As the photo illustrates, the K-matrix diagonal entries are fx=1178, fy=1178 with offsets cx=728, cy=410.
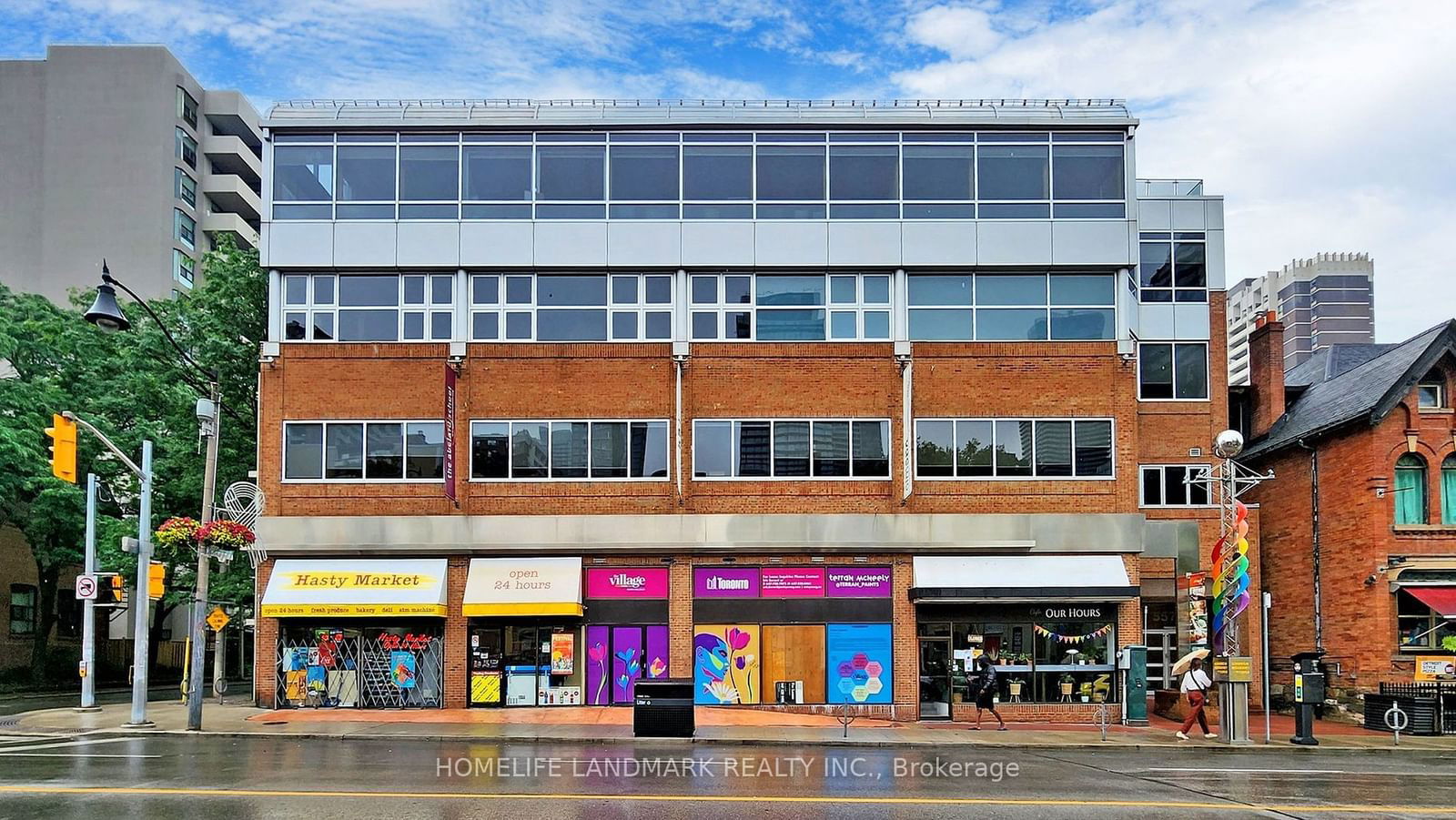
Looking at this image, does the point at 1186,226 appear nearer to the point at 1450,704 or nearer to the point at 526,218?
the point at 1450,704

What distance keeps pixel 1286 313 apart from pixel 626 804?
165 m

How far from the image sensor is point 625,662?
27.6m

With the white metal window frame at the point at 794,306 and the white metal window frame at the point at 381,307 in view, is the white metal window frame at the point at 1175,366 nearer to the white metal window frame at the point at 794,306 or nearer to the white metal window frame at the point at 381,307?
the white metal window frame at the point at 794,306

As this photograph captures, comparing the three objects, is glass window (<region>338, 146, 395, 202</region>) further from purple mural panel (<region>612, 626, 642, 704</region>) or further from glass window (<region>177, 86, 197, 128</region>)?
glass window (<region>177, 86, 197, 128</region>)

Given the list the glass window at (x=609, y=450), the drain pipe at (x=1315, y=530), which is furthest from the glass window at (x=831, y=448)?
the drain pipe at (x=1315, y=530)

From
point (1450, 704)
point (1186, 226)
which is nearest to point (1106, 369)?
point (1186, 226)

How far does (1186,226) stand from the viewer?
31.7 m

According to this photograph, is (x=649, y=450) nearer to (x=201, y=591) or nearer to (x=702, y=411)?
(x=702, y=411)

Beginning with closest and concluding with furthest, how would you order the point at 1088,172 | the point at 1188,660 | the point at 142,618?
the point at 1188,660, the point at 142,618, the point at 1088,172

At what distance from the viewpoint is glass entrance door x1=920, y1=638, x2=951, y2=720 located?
89.8ft

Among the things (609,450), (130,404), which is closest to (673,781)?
(609,450)

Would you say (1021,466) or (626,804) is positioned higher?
(1021,466)

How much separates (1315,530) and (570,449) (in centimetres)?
1975

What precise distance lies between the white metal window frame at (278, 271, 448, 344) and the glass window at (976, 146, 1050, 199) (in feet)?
43.8
